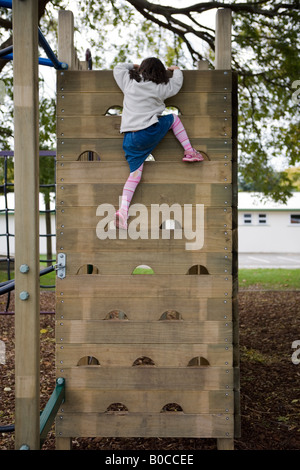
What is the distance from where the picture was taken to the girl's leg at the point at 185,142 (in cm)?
272

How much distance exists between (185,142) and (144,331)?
3.99 ft

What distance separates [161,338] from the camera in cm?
277

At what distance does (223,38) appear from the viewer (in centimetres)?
278

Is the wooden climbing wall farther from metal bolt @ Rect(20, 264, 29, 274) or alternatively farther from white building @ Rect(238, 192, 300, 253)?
white building @ Rect(238, 192, 300, 253)

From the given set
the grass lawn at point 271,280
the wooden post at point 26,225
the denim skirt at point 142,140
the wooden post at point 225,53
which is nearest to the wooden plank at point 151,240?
the wooden post at point 225,53

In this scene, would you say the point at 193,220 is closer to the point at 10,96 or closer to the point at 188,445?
the point at 188,445

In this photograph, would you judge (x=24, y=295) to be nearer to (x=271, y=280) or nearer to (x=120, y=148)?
(x=120, y=148)

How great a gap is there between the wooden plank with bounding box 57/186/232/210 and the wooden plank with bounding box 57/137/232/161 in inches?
7.0

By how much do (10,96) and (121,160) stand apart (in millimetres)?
6606

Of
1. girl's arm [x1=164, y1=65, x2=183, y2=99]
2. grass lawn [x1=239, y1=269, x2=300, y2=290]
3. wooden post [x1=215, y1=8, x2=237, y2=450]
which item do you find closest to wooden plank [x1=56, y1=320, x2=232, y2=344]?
wooden post [x1=215, y1=8, x2=237, y2=450]

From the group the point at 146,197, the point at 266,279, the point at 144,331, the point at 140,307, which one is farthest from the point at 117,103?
the point at 266,279

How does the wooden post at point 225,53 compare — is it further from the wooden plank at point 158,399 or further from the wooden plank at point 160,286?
the wooden plank at point 158,399

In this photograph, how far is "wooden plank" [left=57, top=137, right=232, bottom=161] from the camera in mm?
2777

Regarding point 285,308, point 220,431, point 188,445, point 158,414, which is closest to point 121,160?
point 158,414
